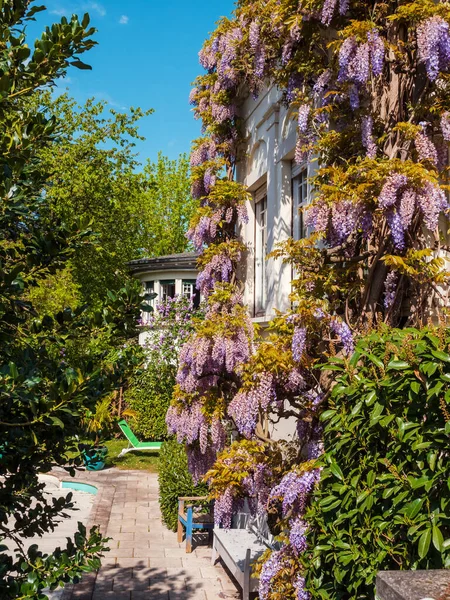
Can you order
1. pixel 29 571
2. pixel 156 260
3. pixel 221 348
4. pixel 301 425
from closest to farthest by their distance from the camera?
pixel 29 571, pixel 301 425, pixel 221 348, pixel 156 260

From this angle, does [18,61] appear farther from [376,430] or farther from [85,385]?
[376,430]

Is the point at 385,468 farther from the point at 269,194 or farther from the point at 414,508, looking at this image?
the point at 269,194

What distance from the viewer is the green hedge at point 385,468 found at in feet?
10.0

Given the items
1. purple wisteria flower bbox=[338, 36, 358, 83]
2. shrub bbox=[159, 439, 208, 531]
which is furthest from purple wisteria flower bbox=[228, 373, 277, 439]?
shrub bbox=[159, 439, 208, 531]

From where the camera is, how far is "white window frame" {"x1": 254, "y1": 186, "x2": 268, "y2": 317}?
972 cm

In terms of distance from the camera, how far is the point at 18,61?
3.58 metres

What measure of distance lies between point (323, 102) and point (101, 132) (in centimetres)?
2237

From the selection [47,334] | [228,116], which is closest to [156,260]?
[228,116]

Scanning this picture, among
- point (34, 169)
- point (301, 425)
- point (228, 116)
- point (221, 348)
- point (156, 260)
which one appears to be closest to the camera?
point (34, 169)

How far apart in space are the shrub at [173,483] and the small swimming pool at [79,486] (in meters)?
3.70

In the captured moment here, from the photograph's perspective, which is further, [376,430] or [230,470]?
[230,470]

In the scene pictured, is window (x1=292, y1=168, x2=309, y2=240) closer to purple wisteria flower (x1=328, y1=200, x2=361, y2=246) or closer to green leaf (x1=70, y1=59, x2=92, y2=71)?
purple wisteria flower (x1=328, y1=200, x2=361, y2=246)

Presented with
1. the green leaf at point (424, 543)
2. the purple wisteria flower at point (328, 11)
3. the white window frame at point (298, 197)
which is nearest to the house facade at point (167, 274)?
the white window frame at point (298, 197)

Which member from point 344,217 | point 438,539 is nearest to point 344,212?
point 344,217
